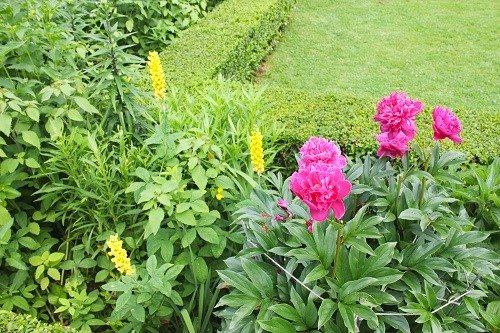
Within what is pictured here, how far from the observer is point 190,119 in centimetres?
305

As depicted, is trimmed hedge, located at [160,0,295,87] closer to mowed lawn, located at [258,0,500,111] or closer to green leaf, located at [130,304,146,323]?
mowed lawn, located at [258,0,500,111]

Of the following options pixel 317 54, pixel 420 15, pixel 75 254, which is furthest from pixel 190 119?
pixel 420 15

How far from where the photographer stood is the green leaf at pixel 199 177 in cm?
253

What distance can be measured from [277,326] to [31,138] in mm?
1635

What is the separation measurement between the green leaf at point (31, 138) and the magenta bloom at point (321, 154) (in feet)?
4.99

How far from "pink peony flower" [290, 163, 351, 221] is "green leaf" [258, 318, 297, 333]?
527 mm

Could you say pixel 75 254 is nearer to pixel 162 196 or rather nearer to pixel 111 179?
pixel 111 179

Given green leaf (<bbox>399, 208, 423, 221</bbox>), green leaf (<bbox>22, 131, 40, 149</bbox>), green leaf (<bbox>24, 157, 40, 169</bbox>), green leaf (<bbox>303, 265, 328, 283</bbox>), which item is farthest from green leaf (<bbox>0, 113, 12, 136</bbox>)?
green leaf (<bbox>399, 208, 423, 221</bbox>)

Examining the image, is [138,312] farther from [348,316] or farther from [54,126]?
[54,126]

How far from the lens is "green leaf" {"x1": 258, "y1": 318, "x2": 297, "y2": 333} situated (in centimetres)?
188

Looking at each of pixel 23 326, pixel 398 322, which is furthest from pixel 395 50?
pixel 23 326

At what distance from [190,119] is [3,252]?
1.28m

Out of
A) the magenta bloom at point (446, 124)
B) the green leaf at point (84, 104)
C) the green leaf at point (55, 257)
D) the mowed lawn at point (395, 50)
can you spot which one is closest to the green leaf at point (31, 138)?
the green leaf at point (84, 104)

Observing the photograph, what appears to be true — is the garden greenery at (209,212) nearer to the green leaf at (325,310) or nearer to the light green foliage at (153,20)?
the green leaf at (325,310)
